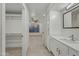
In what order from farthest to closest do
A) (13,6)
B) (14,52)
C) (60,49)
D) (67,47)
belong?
(14,52)
(13,6)
(60,49)
(67,47)

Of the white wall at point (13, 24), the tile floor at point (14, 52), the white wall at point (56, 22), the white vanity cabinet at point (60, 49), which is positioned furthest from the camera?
the white wall at point (13, 24)

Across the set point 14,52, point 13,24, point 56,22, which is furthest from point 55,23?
point 13,24

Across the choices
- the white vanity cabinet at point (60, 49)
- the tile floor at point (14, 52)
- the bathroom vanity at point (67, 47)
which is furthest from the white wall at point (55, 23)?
the tile floor at point (14, 52)

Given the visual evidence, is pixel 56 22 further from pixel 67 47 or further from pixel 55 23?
pixel 67 47

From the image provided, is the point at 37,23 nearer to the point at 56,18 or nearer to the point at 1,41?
the point at 56,18

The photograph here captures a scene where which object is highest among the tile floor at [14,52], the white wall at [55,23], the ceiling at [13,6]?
the ceiling at [13,6]

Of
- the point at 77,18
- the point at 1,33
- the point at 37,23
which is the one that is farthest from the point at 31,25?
the point at 1,33

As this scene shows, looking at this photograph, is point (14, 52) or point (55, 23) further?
point (14, 52)

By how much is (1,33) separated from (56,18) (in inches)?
135

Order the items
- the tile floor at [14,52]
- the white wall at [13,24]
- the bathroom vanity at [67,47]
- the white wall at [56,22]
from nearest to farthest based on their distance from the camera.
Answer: the bathroom vanity at [67,47] → the tile floor at [14,52] → the white wall at [56,22] → the white wall at [13,24]

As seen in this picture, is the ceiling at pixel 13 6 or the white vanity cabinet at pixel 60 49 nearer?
the white vanity cabinet at pixel 60 49

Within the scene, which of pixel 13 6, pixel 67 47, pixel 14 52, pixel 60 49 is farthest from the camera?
pixel 14 52

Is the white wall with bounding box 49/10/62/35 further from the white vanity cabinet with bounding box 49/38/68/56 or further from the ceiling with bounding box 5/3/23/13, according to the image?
the ceiling with bounding box 5/3/23/13

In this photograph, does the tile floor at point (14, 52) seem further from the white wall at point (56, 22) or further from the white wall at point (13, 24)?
the white wall at point (56, 22)
